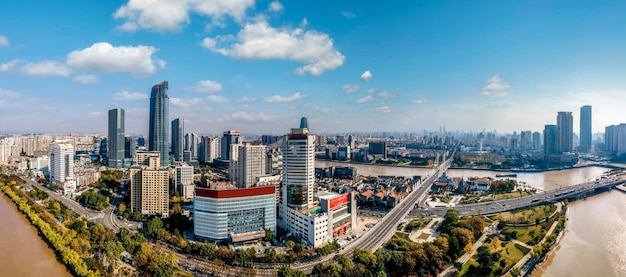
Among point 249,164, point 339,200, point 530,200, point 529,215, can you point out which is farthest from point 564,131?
point 339,200

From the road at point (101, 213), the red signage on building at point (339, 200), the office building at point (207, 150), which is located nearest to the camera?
the red signage on building at point (339, 200)

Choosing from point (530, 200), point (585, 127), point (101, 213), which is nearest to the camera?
point (101, 213)

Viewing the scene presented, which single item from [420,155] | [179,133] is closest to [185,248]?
[179,133]

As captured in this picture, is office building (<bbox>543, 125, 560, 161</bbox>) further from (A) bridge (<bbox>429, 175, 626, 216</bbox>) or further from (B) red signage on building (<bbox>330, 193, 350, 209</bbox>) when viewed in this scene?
(B) red signage on building (<bbox>330, 193, 350, 209</bbox>)

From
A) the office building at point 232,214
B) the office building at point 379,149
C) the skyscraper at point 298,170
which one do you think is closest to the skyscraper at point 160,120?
the office building at point 232,214

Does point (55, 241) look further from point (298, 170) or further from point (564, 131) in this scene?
point (564, 131)

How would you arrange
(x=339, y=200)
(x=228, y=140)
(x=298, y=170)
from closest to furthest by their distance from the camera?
(x=339, y=200), (x=298, y=170), (x=228, y=140)

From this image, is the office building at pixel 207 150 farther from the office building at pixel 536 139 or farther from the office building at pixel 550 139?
the office building at pixel 536 139
